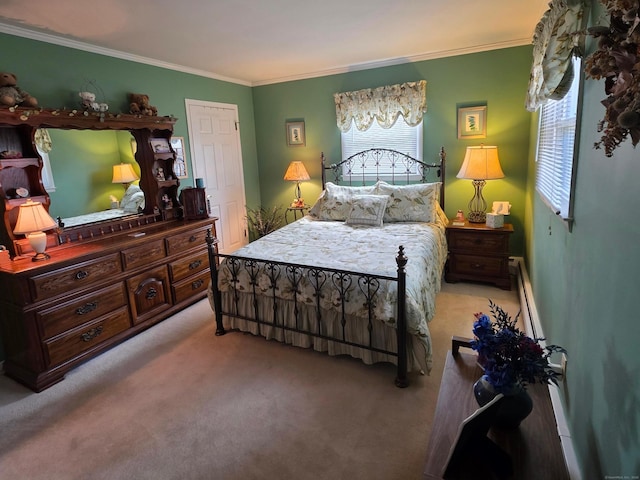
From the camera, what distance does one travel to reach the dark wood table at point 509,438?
1103 mm

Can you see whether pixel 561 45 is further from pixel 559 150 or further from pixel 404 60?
pixel 404 60

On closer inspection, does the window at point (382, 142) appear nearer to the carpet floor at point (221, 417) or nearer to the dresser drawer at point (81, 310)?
the carpet floor at point (221, 417)

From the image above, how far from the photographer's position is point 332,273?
257cm

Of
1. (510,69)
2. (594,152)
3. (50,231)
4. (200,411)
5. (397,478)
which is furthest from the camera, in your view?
(510,69)

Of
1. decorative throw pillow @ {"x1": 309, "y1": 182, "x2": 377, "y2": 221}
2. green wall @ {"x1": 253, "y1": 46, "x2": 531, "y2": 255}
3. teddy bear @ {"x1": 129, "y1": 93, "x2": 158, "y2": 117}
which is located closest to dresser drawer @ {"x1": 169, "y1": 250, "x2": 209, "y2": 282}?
decorative throw pillow @ {"x1": 309, "y1": 182, "x2": 377, "y2": 221}

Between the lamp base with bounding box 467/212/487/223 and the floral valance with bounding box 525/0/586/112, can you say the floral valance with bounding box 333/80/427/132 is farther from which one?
the floral valance with bounding box 525/0/586/112

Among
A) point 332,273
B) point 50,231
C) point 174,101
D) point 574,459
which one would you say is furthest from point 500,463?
point 174,101

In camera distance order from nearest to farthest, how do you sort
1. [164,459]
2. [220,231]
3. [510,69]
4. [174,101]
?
1. [164,459]
2. [510,69]
3. [174,101]
4. [220,231]

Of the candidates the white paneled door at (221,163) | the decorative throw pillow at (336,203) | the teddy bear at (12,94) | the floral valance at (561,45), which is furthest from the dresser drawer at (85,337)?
the floral valance at (561,45)

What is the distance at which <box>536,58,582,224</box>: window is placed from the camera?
1.75 metres

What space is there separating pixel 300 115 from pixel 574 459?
464cm

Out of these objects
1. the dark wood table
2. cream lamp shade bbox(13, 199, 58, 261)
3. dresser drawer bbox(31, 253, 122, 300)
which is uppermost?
cream lamp shade bbox(13, 199, 58, 261)

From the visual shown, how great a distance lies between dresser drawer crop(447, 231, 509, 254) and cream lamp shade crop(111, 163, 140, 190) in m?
3.27

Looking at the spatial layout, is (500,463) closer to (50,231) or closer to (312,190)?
(50,231)
